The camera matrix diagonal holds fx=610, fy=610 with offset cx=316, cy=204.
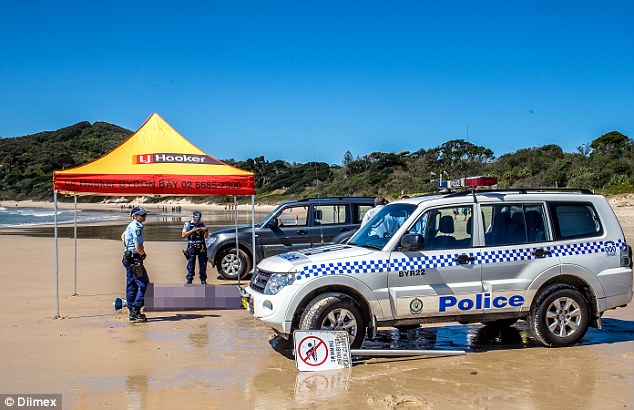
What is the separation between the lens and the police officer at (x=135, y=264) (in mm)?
9008

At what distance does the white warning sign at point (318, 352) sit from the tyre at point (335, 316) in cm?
18

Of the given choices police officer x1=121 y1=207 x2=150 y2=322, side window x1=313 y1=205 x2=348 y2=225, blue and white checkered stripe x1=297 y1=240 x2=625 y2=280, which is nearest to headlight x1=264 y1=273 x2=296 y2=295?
blue and white checkered stripe x1=297 y1=240 x2=625 y2=280

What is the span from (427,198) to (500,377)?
2369 millimetres

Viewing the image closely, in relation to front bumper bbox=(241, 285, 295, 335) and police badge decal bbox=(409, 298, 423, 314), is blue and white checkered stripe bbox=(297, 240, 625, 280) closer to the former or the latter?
front bumper bbox=(241, 285, 295, 335)

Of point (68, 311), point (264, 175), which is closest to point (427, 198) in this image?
point (68, 311)

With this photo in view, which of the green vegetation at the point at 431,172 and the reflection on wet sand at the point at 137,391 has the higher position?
the green vegetation at the point at 431,172

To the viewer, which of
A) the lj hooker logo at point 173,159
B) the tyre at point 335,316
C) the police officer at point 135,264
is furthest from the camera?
the lj hooker logo at point 173,159

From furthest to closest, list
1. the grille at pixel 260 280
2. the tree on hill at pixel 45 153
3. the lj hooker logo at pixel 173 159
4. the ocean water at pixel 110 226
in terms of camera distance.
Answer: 1. the tree on hill at pixel 45 153
2. the ocean water at pixel 110 226
3. the lj hooker logo at pixel 173 159
4. the grille at pixel 260 280

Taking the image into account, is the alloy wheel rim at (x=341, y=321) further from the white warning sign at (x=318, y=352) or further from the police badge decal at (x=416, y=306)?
the police badge decal at (x=416, y=306)

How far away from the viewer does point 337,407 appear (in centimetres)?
545

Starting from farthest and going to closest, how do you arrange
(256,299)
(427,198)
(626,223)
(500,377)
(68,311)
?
1. (626,223)
2. (68,311)
3. (427,198)
4. (256,299)
5. (500,377)

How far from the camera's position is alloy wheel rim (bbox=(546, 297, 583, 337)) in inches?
296

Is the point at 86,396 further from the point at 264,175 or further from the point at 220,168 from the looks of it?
the point at 264,175

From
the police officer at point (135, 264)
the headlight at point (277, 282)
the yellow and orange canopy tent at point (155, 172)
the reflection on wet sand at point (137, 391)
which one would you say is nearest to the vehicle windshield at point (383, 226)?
the headlight at point (277, 282)
